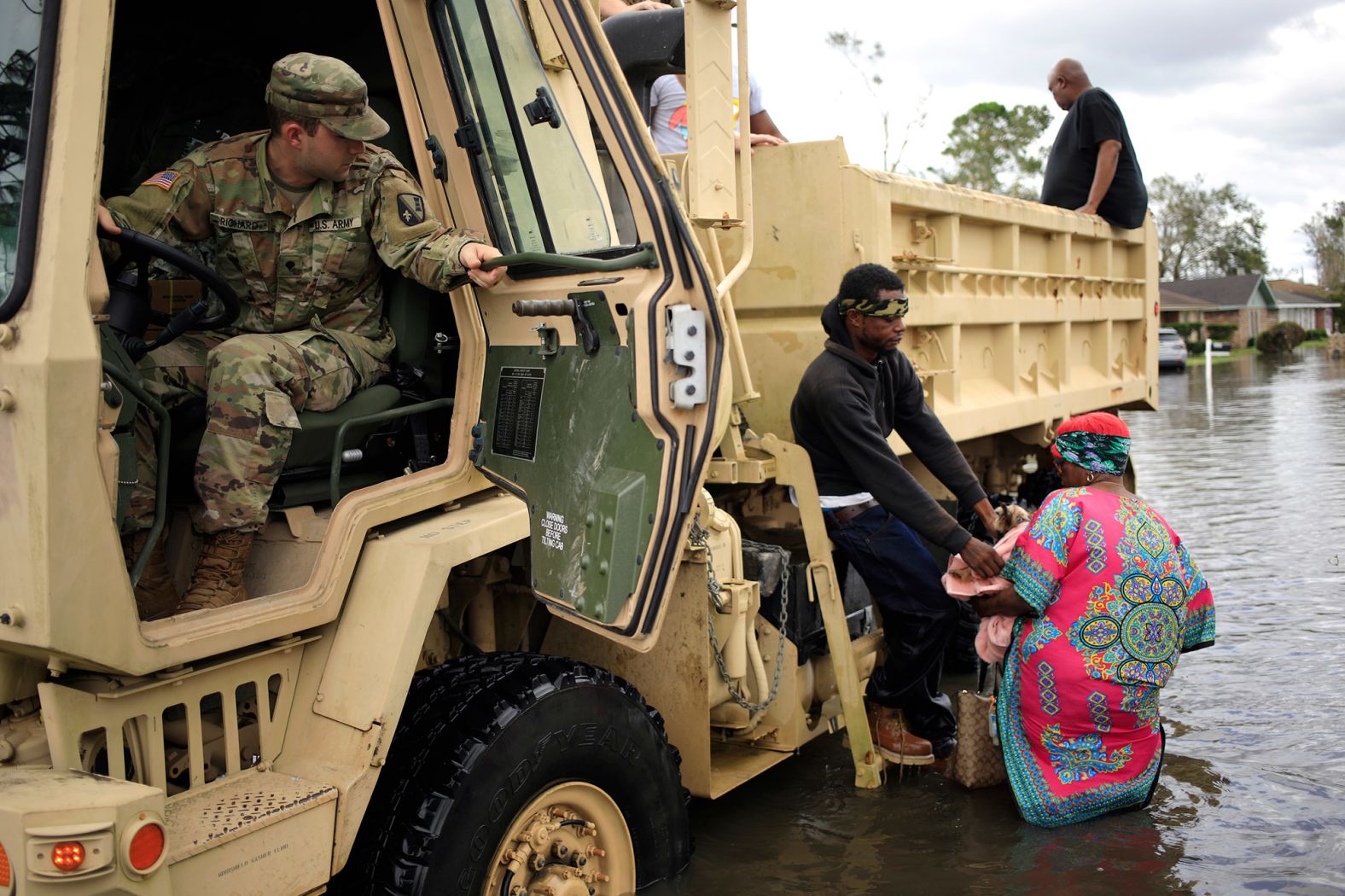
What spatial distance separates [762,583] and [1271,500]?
24.1 feet

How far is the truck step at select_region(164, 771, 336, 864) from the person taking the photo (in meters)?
2.36

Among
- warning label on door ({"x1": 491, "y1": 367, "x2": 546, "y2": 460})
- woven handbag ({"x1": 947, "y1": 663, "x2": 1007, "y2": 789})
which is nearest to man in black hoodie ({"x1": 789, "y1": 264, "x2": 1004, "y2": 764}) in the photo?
woven handbag ({"x1": 947, "y1": 663, "x2": 1007, "y2": 789})

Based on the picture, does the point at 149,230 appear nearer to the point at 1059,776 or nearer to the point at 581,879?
the point at 581,879

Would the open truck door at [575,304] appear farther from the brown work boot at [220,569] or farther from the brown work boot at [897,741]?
the brown work boot at [897,741]

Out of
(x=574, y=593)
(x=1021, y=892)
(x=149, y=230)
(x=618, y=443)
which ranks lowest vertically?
(x=1021, y=892)

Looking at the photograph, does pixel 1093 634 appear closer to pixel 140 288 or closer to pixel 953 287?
pixel 953 287

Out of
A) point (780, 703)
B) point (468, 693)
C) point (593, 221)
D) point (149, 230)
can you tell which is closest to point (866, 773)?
point (780, 703)

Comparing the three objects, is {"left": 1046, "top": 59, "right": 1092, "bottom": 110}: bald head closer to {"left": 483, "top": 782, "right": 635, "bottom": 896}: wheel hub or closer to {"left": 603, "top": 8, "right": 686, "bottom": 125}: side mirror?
{"left": 603, "top": 8, "right": 686, "bottom": 125}: side mirror

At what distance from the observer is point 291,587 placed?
296 centimetres

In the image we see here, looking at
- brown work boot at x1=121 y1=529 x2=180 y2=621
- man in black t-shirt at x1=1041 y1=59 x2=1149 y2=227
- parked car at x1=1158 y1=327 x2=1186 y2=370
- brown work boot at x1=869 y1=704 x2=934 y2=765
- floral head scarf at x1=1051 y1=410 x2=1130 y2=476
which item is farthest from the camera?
parked car at x1=1158 y1=327 x2=1186 y2=370

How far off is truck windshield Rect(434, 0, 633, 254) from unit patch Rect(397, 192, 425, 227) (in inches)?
8.3

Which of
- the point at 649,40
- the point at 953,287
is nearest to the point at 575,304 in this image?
the point at 649,40

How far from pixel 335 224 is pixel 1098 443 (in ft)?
8.06

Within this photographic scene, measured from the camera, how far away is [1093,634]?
3.99 metres
